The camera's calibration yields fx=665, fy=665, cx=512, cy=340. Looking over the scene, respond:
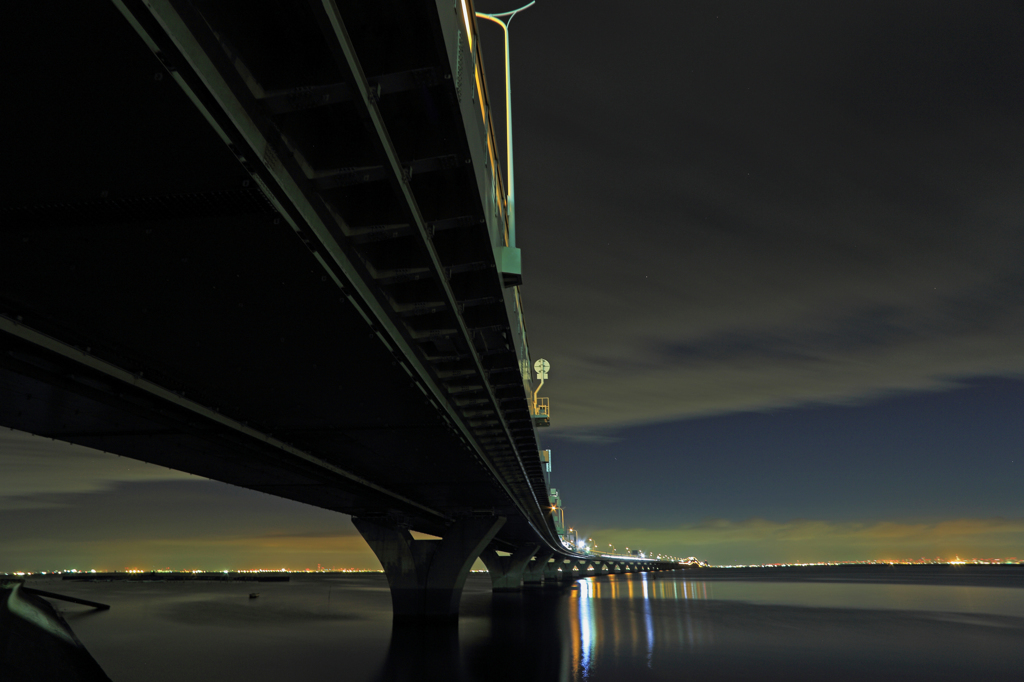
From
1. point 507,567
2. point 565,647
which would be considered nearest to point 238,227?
point 565,647

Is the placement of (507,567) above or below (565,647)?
above

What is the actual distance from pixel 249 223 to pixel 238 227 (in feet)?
0.89

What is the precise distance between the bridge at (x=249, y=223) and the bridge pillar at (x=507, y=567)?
101 metres

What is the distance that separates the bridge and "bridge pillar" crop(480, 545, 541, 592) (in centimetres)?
10134

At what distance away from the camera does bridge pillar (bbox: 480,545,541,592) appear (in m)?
118

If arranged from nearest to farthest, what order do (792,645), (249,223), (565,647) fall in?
(249,223) < (565,647) < (792,645)

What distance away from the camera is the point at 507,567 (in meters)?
121

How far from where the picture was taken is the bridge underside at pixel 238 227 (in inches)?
286

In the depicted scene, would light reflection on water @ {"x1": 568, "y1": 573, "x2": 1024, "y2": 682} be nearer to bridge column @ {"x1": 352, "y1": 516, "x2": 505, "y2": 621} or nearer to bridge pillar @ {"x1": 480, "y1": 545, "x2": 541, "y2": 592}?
bridge column @ {"x1": 352, "y1": 516, "x2": 505, "y2": 621}

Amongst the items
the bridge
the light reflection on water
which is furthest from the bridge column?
the bridge

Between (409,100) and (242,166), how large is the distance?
→ 249cm

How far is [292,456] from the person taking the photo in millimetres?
27562

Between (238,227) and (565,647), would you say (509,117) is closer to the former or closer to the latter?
(238,227)

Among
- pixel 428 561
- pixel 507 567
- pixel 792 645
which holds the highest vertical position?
pixel 428 561
